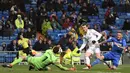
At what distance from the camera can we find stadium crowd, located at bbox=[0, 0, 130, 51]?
91.5 ft

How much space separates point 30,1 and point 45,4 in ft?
6.21

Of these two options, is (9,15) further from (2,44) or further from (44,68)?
(44,68)

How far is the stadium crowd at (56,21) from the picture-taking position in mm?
27891

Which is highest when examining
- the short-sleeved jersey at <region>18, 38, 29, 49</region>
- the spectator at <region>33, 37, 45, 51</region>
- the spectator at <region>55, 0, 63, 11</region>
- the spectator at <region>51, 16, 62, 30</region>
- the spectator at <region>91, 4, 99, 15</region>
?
the spectator at <region>55, 0, 63, 11</region>

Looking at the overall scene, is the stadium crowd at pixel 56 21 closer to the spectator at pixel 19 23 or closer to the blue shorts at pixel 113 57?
the spectator at pixel 19 23

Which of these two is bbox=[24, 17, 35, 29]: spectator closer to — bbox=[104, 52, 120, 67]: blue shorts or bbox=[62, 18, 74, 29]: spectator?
bbox=[62, 18, 74, 29]: spectator

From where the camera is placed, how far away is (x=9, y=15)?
100 feet

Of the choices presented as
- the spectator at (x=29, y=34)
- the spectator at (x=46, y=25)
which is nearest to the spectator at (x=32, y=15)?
the spectator at (x=46, y=25)

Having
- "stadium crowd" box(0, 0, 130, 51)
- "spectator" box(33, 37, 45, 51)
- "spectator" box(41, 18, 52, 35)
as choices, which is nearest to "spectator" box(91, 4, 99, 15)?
"stadium crowd" box(0, 0, 130, 51)

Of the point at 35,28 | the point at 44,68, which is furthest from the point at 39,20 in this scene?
the point at 44,68

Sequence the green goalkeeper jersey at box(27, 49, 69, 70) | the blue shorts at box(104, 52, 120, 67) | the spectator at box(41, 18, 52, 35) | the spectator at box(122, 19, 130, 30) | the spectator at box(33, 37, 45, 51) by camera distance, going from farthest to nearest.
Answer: the spectator at box(122, 19, 130, 30) → the spectator at box(41, 18, 52, 35) → the spectator at box(33, 37, 45, 51) → the blue shorts at box(104, 52, 120, 67) → the green goalkeeper jersey at box(27, 49, 69, 70)

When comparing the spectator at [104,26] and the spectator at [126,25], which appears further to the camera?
the spectator at [126,25]

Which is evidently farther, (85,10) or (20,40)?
(85,10)

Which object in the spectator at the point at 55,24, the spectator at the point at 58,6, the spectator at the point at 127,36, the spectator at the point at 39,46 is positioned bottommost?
the spectator at the point at 127,36
